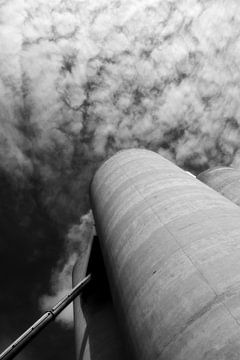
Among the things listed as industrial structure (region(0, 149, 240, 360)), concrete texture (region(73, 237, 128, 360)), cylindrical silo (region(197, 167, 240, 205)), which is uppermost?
industrial structure (region(0, 149, 240, 360))

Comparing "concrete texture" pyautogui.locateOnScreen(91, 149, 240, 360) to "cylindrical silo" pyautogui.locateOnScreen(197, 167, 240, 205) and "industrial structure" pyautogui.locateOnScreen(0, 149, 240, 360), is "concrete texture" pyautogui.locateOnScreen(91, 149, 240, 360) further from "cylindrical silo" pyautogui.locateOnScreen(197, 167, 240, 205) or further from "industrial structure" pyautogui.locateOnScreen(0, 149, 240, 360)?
"cylindrical silo" pyautogui.locateOnScreen(197, 167, 240, 205)

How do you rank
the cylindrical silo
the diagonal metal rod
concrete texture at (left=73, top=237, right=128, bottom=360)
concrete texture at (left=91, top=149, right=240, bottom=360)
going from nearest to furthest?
concrete texture at (left=91, top=149, right=240, bottom=360) < concrete texture at (left=73, top=237, right=128, bottom=360) < the diagonal metal rod < the cylindrical silo

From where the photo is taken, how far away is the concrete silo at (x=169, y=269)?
3693mm

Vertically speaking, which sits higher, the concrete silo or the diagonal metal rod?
the concrete silo

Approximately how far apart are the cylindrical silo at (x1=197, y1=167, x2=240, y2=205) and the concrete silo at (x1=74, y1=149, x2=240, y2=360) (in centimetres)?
609

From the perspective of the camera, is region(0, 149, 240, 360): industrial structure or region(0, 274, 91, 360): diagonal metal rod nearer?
region(0, 149, 240, 360): industrial structure

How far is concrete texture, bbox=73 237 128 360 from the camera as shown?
8.23 meters

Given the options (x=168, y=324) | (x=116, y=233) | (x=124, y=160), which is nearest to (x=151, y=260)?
(x=168, y=324)

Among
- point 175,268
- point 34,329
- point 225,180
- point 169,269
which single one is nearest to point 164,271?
point 169,269

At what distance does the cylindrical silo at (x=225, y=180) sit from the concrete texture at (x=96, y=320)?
6.43 m

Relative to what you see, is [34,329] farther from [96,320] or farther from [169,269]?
[169,269]

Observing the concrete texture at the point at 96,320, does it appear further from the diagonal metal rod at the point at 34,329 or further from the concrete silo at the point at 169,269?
the diagonal metal rod at the point at 34,329

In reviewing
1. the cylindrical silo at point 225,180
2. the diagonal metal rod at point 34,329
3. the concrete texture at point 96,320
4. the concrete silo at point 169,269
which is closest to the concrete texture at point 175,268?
the concrete silo at point 169,269

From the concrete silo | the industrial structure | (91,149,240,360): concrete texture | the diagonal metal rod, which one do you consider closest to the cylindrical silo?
the industrial structure
